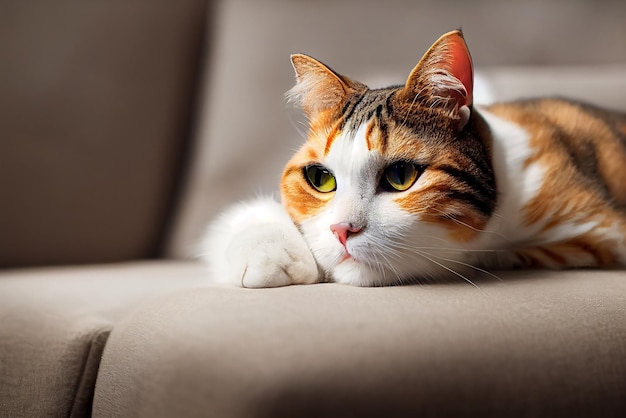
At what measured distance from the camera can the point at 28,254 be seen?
1506 millimetres

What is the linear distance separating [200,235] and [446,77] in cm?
88

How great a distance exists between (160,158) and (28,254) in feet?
1.35

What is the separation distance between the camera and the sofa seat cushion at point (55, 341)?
79 cm

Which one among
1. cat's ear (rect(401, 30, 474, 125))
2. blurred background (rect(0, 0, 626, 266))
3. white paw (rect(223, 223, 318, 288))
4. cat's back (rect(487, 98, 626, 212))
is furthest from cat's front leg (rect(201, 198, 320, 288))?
blurred background (rect(0, 0, 626, 266))

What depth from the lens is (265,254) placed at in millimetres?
854

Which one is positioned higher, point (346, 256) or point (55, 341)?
point (346, 256)

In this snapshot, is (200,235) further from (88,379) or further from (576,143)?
(576,143)

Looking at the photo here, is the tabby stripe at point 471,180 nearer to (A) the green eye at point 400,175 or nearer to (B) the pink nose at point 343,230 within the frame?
(A) the green eye at point 400,175

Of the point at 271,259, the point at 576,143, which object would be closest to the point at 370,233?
the point at 271,259

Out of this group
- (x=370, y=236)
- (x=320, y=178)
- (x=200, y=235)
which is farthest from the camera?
(x=200, y=235)

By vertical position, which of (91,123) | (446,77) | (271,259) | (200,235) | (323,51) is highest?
(446,77)

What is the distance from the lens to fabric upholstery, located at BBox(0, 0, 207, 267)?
149 centimetres

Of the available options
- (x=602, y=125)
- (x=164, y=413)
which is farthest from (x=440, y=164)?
(x=602, y=125)

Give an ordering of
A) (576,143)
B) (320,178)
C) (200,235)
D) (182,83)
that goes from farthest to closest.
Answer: (182,83) < (200,235) < (576,143) < (320,178)
